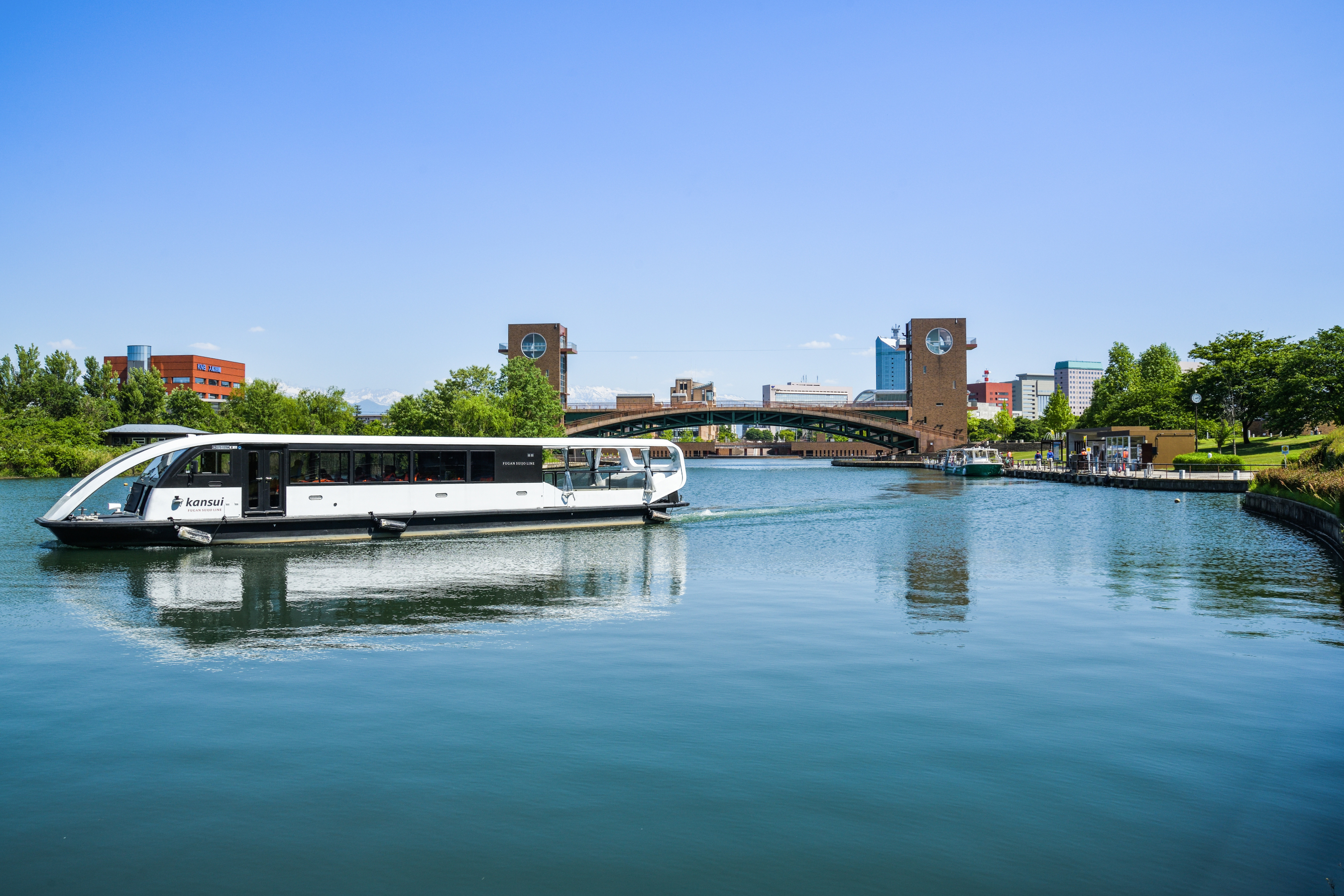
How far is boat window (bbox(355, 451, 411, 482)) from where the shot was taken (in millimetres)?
32750

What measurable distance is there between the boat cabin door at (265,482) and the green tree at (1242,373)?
260 ft

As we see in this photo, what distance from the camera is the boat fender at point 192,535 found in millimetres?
28906

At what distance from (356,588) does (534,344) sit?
139039 millimetres

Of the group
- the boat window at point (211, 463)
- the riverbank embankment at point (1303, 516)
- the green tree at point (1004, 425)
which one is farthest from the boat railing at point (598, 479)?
the green tree at point (1004, 425)

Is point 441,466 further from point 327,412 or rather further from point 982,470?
point 982,470

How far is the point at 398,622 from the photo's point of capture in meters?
17.2

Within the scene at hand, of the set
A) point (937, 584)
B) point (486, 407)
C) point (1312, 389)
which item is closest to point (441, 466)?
point (937, 584)

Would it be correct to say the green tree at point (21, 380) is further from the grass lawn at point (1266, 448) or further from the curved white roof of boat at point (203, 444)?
the grass lawn at point (1266, 448)

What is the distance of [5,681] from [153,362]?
651ft

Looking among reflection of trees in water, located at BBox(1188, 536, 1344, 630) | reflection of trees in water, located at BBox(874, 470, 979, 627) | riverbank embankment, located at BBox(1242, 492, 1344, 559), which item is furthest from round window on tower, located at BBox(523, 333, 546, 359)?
reflection of trees in water, located at BBox(1188, 536, 1344, 630)

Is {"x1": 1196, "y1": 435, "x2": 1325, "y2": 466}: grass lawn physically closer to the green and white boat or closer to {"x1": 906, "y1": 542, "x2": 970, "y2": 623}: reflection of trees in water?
the green and white boat

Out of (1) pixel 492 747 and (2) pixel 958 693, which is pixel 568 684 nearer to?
(1) pixel 492 747

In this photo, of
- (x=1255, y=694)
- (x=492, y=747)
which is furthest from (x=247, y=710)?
(x=1255, y=694)

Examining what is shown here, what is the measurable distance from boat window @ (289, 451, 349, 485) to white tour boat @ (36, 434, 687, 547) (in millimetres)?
38
